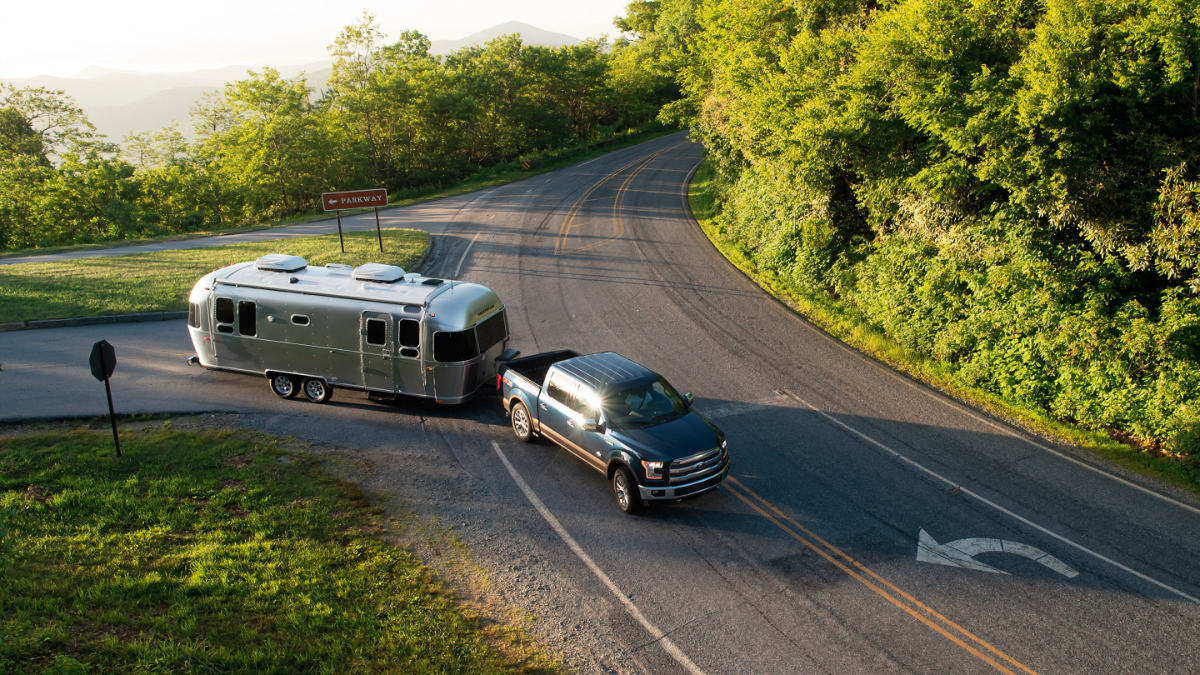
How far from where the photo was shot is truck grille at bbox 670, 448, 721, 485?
32.7ft

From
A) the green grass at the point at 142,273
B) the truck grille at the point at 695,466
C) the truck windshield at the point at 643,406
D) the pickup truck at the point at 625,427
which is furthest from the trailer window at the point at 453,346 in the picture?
the green grass at the point at 142,273

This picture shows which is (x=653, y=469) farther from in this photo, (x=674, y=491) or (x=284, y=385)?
(x=284, y=385)

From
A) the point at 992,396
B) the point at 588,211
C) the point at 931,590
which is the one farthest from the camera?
the point at 588,211

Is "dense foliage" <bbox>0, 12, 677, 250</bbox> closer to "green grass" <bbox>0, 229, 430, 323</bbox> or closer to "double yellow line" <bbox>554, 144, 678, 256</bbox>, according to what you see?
"double yellow line" <bbox>554, 144, 678, 256</bbox>

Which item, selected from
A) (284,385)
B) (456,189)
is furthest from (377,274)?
(456,189)

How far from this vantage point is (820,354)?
16984 millimetres

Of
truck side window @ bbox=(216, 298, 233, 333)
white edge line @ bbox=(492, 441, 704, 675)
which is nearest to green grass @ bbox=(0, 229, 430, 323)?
truck side window @ bbox=(216, 298, 233, 333)

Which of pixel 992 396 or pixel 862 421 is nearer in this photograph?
pixel 862 421

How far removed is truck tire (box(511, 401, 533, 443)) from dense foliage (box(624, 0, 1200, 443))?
35.7 feet

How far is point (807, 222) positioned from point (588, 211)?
1469 cm

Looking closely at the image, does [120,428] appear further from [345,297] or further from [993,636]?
[993,636]

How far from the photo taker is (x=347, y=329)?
13.5 m

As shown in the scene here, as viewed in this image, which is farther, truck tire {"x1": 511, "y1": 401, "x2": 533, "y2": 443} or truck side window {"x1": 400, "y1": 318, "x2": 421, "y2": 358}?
truck side window {"x1": 400, "y1": 318, "x2": 421, "y2": 358}

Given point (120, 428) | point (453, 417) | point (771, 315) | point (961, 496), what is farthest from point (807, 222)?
point (120, 428)
